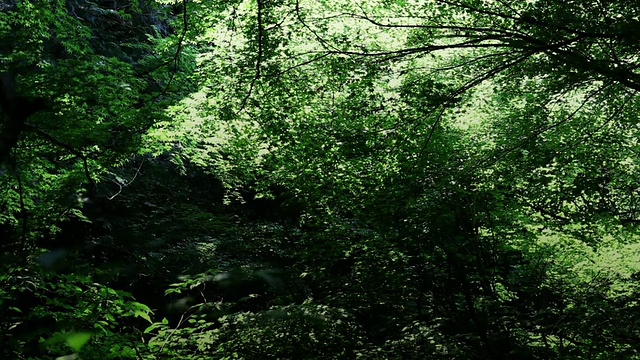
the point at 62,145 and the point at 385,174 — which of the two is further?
the point at 385,174

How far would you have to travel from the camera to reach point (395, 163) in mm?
6090

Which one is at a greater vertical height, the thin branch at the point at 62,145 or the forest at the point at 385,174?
the forest at the point at 385,174

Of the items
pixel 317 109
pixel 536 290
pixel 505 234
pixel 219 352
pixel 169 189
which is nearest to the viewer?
pixel 219 352

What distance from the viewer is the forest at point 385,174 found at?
4.29 m

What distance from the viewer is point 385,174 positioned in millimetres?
6016

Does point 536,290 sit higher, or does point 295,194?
point 295,194

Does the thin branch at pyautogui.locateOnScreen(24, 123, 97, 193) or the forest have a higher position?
the forest

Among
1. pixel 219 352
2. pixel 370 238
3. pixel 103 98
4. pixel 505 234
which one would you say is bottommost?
pixel 219 352

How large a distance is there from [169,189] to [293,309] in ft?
20.0

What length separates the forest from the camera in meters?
4.29

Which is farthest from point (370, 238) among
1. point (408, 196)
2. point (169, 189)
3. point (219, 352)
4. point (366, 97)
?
point (169, 189)

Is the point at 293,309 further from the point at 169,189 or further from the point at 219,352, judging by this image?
the point at 169,189

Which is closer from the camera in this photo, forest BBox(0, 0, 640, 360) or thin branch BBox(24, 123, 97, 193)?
thin branch BBox(24, 123, 97, 193)

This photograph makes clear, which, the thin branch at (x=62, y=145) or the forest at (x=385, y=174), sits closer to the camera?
the thin branch at (x=62, y=145)
